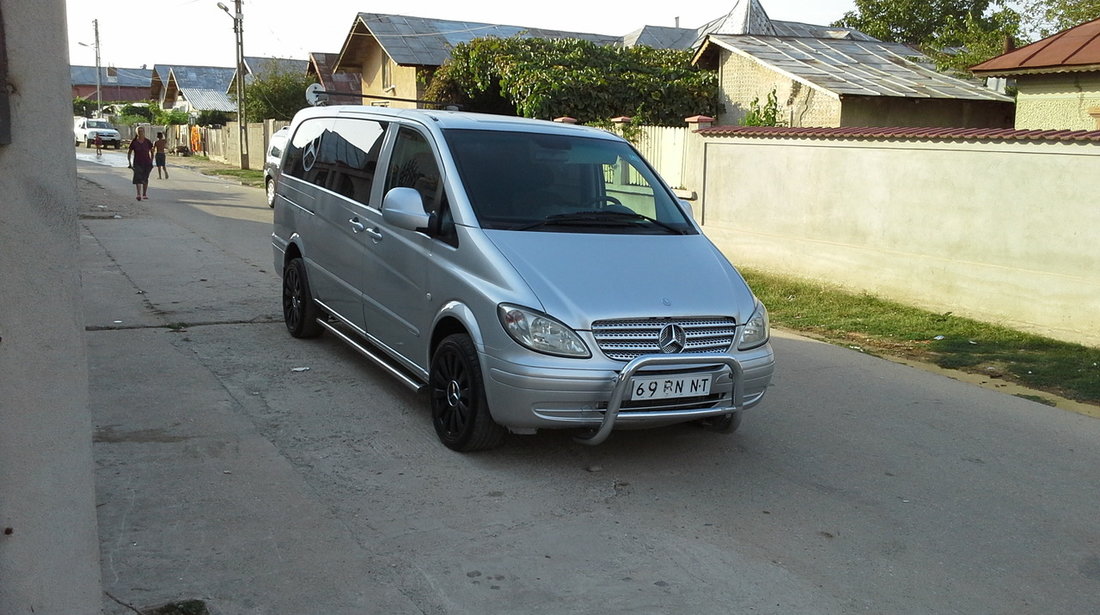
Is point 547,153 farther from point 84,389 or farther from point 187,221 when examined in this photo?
point 187,221

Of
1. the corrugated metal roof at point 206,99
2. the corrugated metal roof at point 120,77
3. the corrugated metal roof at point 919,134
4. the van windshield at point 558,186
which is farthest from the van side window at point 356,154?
the corrugated metal roof at point 120,77

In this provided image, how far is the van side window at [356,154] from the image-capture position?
725 cm

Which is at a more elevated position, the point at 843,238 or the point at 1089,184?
the point at 1089,184

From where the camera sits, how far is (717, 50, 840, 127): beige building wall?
19562 millimetres

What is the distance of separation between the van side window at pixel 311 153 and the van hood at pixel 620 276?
278cm

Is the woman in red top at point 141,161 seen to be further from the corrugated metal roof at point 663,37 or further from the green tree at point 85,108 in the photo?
the green tree at point 85,108

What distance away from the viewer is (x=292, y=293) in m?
8.72

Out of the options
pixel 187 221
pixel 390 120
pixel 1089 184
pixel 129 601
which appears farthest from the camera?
pixel 187 221

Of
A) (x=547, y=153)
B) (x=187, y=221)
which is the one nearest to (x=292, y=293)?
(x=547, y=153)

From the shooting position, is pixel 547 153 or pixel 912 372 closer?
pixel 547 153

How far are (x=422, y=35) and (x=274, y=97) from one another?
15546 millimetres

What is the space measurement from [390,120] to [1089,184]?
6.58m

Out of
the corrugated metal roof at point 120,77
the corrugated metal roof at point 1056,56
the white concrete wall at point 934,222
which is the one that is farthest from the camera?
the corrugated metal roof at point 120,77

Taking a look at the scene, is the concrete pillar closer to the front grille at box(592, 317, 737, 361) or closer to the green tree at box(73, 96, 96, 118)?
the front grille at box(592, 317, 737, 361)
